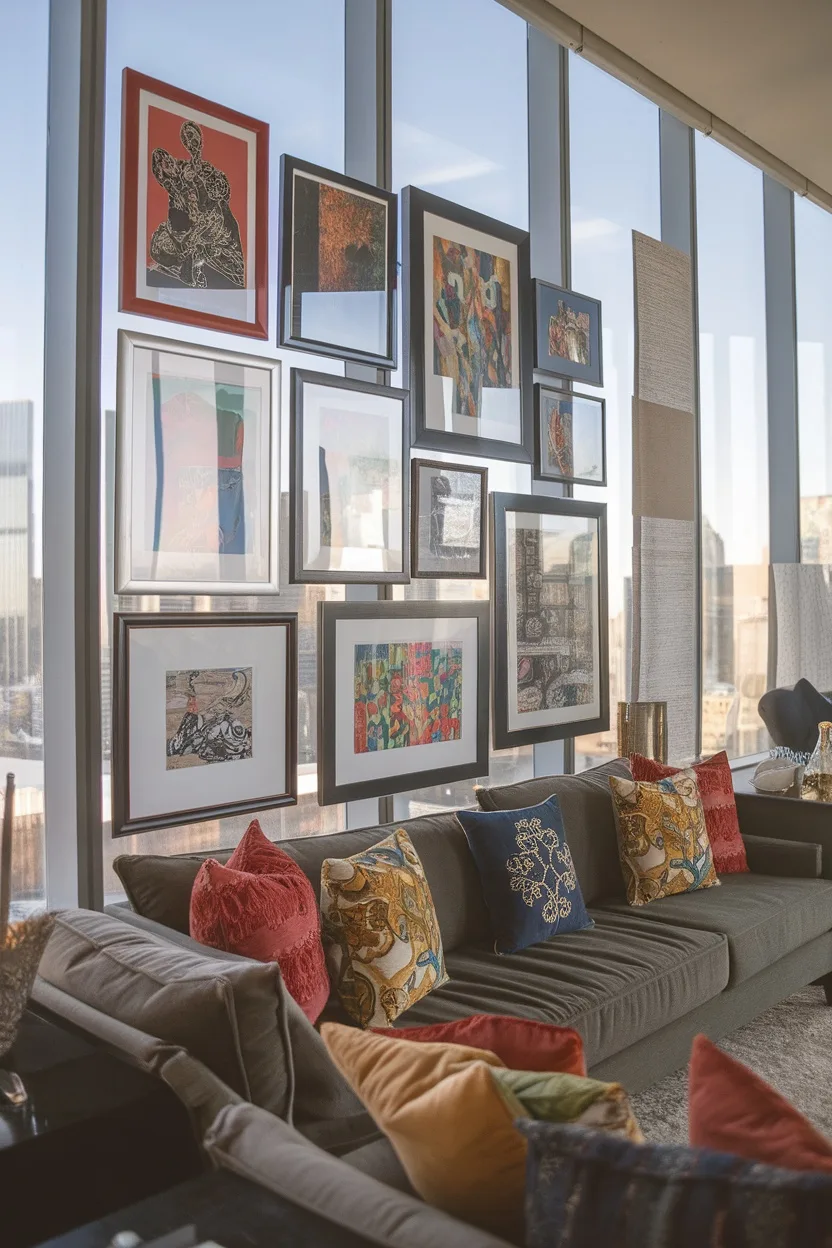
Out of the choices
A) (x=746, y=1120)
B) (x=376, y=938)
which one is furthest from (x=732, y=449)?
(x=746, y=1120)

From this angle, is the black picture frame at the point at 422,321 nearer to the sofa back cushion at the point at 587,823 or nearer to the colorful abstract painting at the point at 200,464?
the colorful abstract painting at the point at 200,464


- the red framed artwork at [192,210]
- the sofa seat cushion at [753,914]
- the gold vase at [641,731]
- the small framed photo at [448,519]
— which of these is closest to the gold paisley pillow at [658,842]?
the sofa seat cushion at [753,914]

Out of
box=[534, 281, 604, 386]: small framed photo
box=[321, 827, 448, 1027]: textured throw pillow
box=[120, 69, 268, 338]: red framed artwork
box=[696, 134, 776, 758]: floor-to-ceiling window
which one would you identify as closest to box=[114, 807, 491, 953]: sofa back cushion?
box=[321, 827, 448, 1027]: textured throw pillow

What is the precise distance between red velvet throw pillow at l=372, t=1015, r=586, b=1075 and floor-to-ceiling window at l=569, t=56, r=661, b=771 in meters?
3.09

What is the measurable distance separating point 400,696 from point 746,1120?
248 cm

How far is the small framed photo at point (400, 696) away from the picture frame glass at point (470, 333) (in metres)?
0.69

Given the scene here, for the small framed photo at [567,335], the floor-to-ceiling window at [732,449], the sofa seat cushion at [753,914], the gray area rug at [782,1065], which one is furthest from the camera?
the floor-to-ceiling window at [732,449]

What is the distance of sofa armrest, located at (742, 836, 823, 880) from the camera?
3580 mm

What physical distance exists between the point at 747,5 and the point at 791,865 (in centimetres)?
328

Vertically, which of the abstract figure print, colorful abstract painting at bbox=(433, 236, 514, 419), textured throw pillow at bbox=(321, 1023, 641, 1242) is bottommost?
textured throw pillow at bbox=(321, 1023, 641, 1242)

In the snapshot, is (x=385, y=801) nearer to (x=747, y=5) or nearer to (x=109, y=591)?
(x=109, y=591)

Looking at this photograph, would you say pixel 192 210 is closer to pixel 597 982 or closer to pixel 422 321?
pixel 422 321

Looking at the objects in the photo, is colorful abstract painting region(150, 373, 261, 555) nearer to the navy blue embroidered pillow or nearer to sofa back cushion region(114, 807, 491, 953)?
sofa back cushion region(114, 807, 491, 953)

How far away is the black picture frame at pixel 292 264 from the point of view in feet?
10.3
